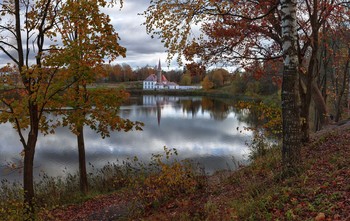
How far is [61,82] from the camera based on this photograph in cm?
744

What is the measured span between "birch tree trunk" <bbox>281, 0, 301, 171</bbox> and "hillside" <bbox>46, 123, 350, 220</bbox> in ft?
1.46

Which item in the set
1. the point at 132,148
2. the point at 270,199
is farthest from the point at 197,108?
the point at 270,199

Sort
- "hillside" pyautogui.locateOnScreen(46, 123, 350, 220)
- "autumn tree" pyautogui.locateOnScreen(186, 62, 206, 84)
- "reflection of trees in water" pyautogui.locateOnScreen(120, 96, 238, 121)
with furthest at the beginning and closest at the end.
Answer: "reflection of trees in water" pyautogui.locateOnScreen(120, 96, 238, 121) → "autumn tree" pyautogui.locateOnScreen(186, 62, 206, 84) → "hillside" pyautogui.locateOnScreen(46, 123, 350, 220)

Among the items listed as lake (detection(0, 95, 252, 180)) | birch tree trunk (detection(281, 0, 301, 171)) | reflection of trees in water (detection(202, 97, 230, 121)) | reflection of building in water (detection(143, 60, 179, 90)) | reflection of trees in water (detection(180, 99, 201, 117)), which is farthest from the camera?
reflection of building in water (detection(143, 60, 179, 90))

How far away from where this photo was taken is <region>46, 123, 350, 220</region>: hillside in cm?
481

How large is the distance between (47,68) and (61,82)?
0.51m

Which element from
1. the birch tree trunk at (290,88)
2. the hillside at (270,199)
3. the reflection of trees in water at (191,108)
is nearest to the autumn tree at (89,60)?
the hillside at (270,199)

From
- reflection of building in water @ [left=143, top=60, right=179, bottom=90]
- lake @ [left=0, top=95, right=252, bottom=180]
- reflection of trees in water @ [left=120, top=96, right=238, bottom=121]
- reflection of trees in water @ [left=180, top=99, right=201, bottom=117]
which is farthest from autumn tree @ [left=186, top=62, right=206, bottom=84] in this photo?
reflection of building in water @ [left=143, top=60, right=179, bottom=90]

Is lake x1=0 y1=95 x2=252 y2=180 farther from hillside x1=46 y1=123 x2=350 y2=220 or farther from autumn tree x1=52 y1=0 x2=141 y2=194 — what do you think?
Answer: autumn tree x1=52 y1=0 x2=141 y2=194

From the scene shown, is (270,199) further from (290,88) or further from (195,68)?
(195,68)

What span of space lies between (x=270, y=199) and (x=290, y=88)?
231 centimetres

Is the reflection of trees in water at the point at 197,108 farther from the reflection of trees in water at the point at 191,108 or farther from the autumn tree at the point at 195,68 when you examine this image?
the autumn tree at the point at 195,68

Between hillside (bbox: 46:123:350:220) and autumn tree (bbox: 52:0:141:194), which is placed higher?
autumn tree (bbox: 52:0:141:194)

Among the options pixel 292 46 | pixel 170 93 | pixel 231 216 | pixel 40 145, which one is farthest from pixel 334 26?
pixel 170 93
